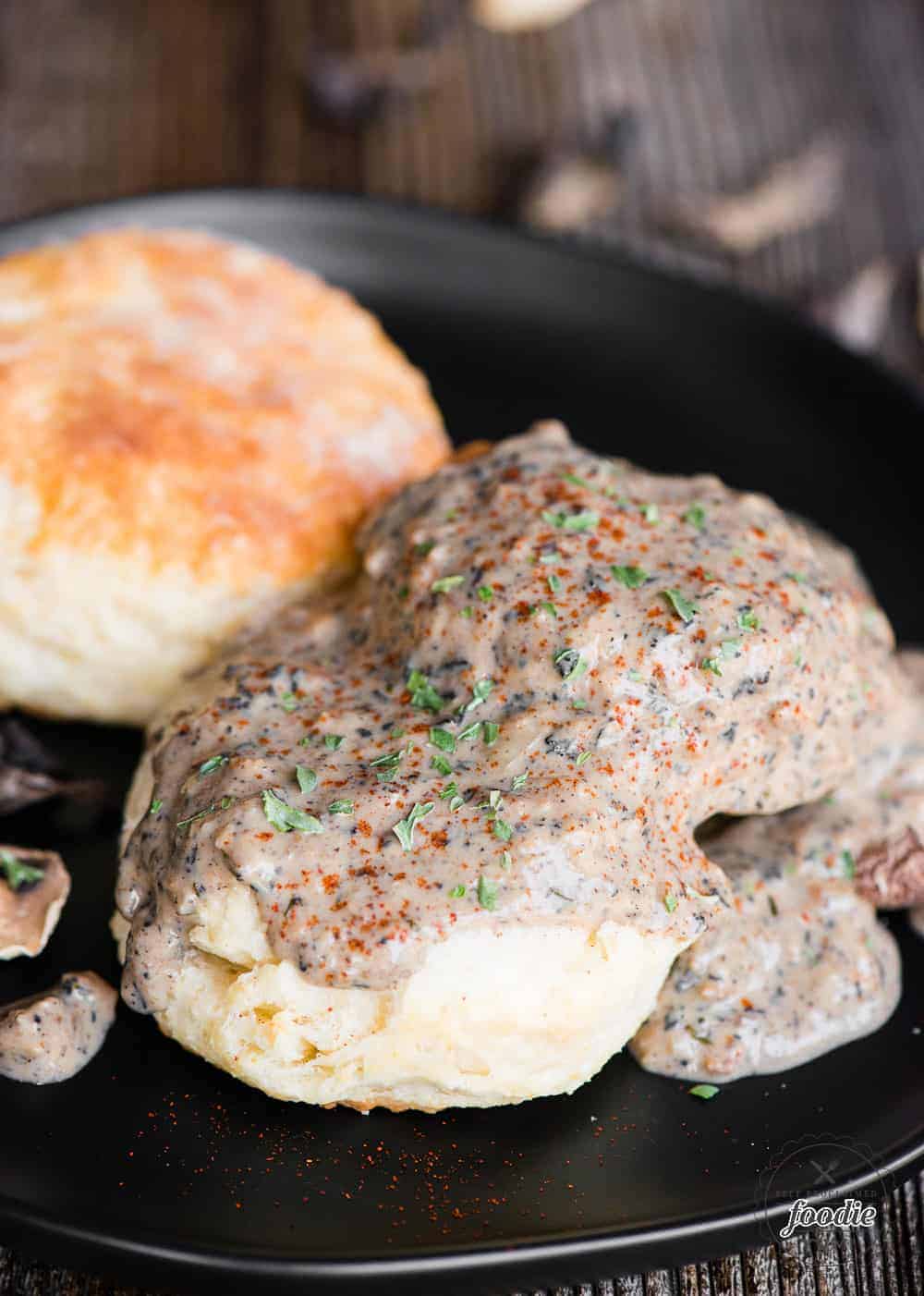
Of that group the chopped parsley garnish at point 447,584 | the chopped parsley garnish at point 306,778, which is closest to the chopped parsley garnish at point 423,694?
the chopped parsley garnish at point 447,584

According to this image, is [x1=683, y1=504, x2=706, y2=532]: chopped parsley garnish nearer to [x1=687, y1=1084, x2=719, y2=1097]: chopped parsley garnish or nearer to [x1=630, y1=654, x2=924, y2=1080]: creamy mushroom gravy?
[x1=630, y1=654, x2=924, y2=1080]: creamy mushroom gravy

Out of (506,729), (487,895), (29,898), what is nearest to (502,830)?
(487,895)

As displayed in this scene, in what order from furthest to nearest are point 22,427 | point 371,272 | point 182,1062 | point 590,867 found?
1. point 371,272
2. point 22,427
3. point 182,1062
4. point 590,867

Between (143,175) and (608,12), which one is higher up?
(608,12)

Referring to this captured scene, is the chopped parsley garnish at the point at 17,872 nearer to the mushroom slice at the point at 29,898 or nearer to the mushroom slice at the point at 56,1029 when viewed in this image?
the mushroom slice at the point at 29,898

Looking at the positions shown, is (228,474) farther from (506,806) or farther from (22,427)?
(506,806)

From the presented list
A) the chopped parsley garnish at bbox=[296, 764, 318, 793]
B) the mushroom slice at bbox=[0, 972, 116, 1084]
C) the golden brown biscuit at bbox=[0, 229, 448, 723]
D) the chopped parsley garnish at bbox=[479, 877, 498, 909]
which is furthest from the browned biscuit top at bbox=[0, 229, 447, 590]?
the chopped parsley garnish at bbox=[479, 877, 498, 909]

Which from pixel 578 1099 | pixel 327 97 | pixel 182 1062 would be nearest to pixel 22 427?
pixel 182 1062

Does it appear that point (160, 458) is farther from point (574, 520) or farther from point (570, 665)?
point (570, 665)
